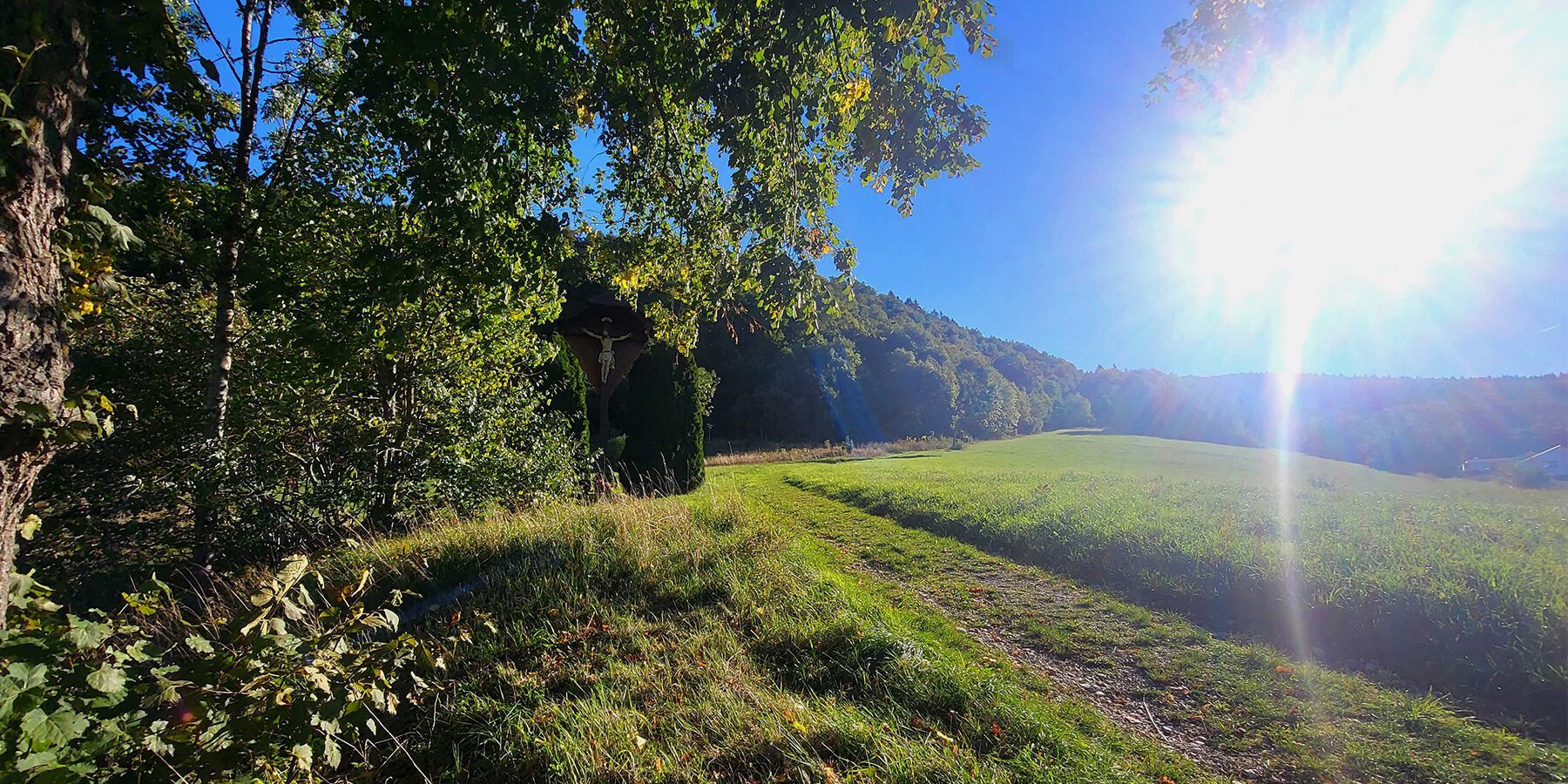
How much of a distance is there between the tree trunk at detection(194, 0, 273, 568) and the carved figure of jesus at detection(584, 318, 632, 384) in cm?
313

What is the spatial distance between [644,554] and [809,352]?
37.8m

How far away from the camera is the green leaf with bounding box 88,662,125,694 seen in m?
1.51

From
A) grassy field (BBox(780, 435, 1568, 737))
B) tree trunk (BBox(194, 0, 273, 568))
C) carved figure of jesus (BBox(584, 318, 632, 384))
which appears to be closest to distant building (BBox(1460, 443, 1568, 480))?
grassy field (BBox(780, 435, 1568, 737))

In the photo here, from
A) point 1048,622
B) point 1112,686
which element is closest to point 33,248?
point 1112,686

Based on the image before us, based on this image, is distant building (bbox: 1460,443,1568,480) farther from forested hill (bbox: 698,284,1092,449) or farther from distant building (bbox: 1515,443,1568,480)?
forested hill (bbox: 698,284,1092,449)

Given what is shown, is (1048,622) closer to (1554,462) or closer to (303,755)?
(303,755)

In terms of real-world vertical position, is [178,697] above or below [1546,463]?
below

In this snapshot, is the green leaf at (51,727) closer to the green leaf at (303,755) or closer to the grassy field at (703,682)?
the green leaf at (303,755)

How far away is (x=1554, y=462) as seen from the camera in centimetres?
959

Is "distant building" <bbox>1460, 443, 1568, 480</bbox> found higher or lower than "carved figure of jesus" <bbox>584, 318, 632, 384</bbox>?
lower

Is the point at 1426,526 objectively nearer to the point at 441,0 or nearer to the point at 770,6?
the point at 770,6

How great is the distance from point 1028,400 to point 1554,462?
5661 cm

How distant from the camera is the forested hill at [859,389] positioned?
4197 centimetres

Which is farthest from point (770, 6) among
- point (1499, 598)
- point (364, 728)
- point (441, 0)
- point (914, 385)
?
point (914, 385)
